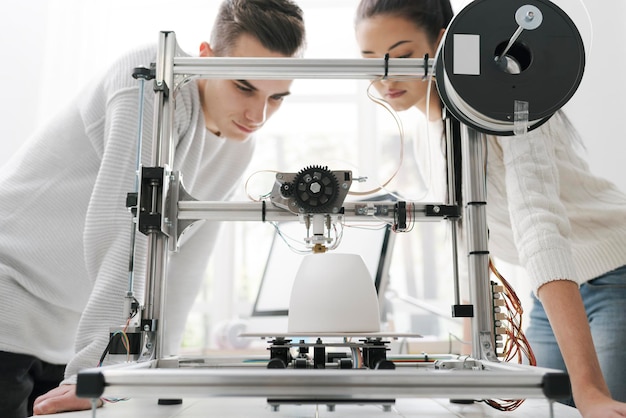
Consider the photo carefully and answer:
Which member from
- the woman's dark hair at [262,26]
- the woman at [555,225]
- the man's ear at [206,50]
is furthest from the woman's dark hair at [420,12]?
the man's ear at [206,50]

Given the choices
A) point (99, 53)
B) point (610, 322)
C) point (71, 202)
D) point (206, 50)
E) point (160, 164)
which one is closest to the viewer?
point (160, 164)

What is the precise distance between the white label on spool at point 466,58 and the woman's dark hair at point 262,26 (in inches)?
22.8

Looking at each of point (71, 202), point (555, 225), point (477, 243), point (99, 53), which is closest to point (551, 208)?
point (555, 225)

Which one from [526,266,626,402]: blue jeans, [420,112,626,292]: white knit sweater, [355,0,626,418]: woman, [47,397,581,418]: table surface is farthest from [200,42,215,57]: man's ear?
[526,266,626,402]: blue jeans

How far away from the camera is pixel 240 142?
1.54m

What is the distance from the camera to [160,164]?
2.95ft

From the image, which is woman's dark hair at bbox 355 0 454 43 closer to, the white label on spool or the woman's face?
the woman's face

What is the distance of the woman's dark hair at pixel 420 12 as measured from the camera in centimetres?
123

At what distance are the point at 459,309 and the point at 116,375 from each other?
1.74ft

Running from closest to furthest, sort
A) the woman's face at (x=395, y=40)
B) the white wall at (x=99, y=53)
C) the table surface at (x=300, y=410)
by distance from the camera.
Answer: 1. the table surface at (x=300, y=410)
2. the woman's face at (x=395, y=40)
3. the white wall at (x=99, y=53)

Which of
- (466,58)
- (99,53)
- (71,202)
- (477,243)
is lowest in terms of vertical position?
(477,243)

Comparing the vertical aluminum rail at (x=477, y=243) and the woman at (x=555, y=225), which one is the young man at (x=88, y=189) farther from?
the vertical aluminum rail at (x=477, y=243)

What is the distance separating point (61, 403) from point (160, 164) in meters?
0.40

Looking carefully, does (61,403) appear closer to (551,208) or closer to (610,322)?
(551,208)
